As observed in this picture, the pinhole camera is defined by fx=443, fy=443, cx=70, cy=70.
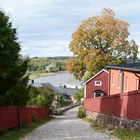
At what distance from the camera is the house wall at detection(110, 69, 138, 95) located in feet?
127

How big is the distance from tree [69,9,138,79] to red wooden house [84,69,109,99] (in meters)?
1.15

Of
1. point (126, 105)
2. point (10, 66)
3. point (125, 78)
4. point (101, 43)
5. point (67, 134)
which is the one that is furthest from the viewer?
point (101, 43)

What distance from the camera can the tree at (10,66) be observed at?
2272 cm

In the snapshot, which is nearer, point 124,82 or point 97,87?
point 124,82

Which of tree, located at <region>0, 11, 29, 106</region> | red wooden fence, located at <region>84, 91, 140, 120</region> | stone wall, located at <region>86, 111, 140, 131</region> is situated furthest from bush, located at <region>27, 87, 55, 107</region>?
red wooden fence, located at <region>84, 91, 140, 120</region>

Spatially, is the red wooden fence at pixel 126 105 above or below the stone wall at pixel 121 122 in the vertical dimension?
above

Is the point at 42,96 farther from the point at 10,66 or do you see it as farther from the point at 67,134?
the point at 67,134

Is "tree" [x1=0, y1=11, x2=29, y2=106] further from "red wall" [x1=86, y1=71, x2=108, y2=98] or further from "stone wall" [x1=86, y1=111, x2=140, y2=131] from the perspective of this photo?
"red wall" [x1=86, y1=71, x2=108, y2=98]

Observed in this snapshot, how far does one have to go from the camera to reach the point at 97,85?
72375mm

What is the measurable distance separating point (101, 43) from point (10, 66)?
4777cm

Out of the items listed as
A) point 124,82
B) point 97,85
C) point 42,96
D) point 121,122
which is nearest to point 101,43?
point 97,85

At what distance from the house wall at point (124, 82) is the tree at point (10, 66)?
9862 millimetres

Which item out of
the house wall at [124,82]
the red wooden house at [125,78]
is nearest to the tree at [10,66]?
the red wooden house at [125,78]

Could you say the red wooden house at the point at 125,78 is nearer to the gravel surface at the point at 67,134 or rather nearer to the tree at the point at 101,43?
the gravel surface at the point at 67,134
